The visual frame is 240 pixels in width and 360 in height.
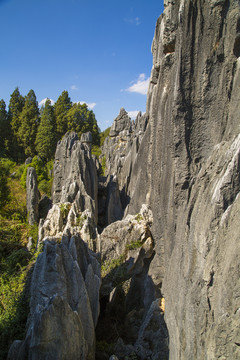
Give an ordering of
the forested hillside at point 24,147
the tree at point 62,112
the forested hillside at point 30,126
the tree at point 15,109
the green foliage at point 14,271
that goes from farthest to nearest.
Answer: the tree at point 62,112, the tree at point 15,109, the forested hillside at point 30,126, the forested hillside at point 24,147, the green foliage at point 14,271

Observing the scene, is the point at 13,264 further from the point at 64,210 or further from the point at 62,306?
the point at 62,306

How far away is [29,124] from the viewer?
33.7 metres

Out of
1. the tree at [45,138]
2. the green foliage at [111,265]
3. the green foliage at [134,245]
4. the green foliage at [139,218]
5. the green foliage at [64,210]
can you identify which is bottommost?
the green foliage at [111,265]

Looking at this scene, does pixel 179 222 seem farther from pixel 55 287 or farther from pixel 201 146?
pixel 55 287

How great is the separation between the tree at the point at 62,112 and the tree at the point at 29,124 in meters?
2.95

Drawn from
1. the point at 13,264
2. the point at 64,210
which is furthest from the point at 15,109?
the point at 13,264

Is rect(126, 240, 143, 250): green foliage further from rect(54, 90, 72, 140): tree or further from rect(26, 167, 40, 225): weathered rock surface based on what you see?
rect(54, 90, 72, 140): tree

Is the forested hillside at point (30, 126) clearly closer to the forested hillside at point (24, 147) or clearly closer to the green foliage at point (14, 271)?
the forested hillside at point (24, 147)

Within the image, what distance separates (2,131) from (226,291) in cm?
3610

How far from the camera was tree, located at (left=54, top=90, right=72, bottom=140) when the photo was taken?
3600 cm

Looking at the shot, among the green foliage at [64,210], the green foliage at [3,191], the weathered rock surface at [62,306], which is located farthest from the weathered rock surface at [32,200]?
the weathered rock surface at [62,306]

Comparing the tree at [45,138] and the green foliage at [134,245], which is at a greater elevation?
the tree at [45,138]

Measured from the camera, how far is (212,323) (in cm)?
344

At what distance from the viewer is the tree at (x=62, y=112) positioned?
3600 centimetres
